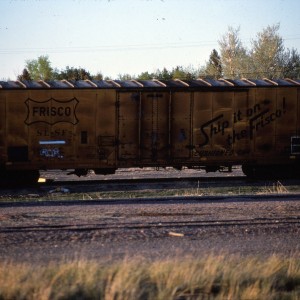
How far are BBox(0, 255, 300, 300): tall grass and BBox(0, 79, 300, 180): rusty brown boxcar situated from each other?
10270 mm

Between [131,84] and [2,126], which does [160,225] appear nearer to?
[131,84]

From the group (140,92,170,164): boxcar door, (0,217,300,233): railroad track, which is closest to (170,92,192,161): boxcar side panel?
(140,92,170,164): boxcar door

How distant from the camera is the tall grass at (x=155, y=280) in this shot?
570 cm

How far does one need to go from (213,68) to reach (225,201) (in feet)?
181

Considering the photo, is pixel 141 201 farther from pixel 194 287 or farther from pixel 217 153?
pixel 194 287

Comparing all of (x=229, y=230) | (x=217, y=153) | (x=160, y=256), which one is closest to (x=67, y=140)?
(x=217, y=153)

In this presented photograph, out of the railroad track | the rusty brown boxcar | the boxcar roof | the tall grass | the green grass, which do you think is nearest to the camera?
the tall grass

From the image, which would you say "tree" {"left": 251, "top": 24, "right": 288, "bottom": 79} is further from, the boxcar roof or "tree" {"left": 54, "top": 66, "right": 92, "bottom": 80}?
the boxcar roof

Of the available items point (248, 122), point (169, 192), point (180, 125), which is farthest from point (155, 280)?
point (248, 122)

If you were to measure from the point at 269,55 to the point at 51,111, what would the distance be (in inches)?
1708

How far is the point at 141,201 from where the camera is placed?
1295 cm

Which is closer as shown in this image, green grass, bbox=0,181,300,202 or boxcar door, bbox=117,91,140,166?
green grass, bbox=0,181,300,202

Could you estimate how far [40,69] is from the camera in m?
71.2

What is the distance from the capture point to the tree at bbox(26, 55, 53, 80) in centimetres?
7062
